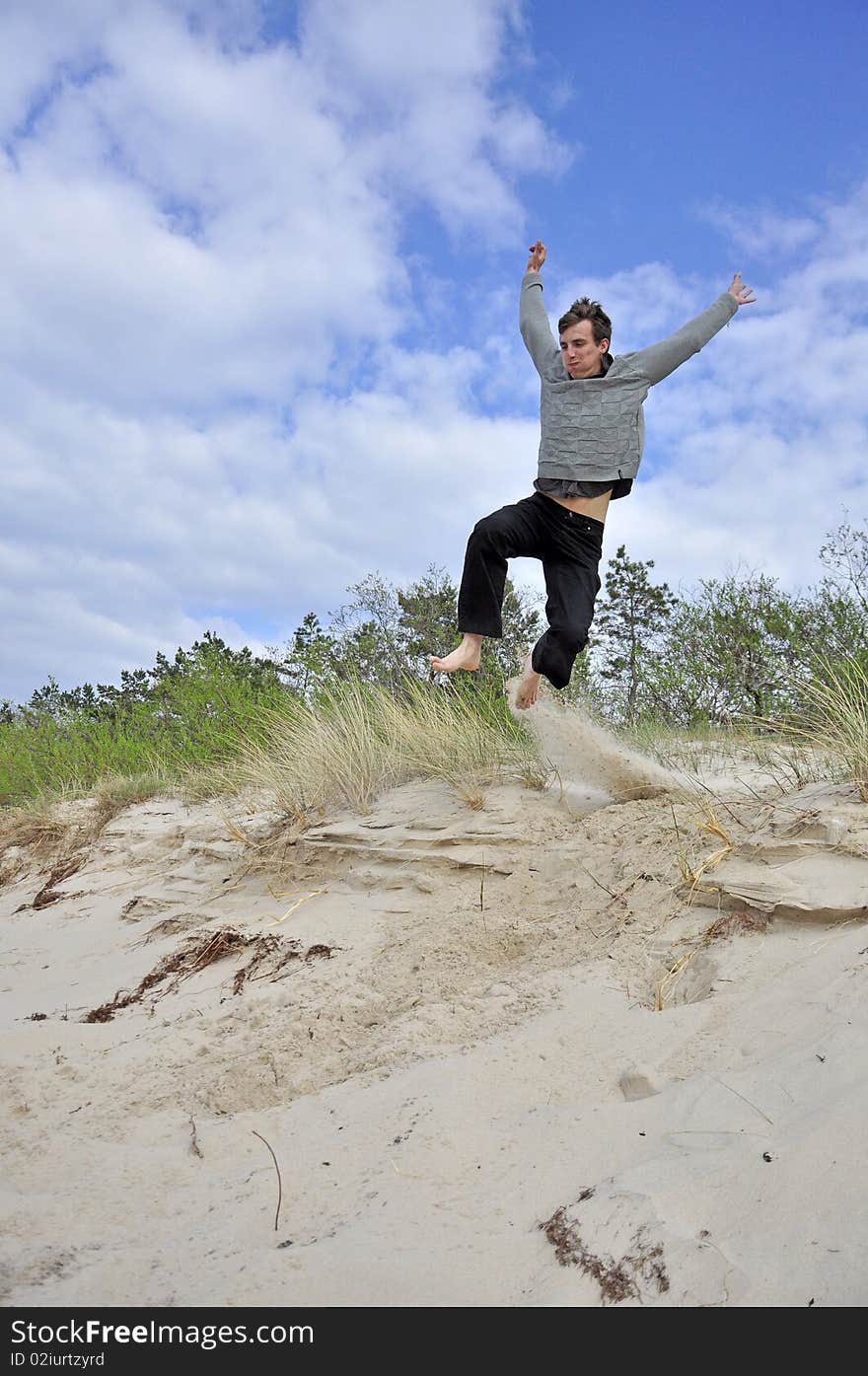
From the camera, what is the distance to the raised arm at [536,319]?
4.54 metres

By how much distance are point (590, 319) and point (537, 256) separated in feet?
1.95

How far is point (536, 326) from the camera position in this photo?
459 cm

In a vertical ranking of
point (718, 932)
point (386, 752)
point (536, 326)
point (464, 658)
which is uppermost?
point (536, 326)

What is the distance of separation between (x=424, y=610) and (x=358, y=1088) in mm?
8608

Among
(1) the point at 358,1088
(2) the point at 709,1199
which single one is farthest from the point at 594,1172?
(1) the point at 358,1088

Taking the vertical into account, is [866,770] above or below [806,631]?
below

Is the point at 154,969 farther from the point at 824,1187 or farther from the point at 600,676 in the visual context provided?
the point at 600,676

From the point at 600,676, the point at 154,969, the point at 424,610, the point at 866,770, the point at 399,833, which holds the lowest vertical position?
the point at 154,969

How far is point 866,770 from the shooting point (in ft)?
11.3

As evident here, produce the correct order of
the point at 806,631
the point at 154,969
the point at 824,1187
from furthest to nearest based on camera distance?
the point at 806,631
the point at 154,969
the point at 824,1187

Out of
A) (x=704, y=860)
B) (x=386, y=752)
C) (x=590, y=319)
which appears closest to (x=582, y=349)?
(x=590, y=319)

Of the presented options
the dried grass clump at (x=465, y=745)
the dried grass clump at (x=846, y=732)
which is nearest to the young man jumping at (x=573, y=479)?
the dried grass clump at (x=465, y=745)

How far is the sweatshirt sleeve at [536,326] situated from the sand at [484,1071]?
6.76ft

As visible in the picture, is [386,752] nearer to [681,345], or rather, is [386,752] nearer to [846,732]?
[846,732]
